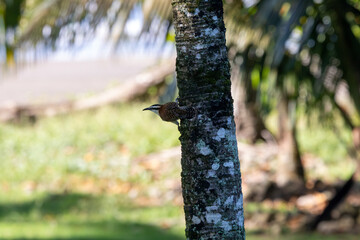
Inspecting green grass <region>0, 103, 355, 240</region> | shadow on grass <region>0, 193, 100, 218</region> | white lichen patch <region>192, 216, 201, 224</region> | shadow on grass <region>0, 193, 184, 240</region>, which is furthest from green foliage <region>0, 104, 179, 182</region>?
white lichen patch <region>192, 216, 201, 224</region>

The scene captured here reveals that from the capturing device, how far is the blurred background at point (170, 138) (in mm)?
6488

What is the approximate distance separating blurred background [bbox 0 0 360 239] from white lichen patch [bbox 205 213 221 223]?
4.50 ft

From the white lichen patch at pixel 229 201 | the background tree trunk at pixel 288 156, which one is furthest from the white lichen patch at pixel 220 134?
the background tree trunk at pixel 288 156

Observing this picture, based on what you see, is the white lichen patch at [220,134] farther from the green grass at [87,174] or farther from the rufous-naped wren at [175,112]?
the green grass at [87,174]

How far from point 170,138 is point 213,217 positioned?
9.10 metres

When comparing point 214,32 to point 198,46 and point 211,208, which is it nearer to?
point 198,46

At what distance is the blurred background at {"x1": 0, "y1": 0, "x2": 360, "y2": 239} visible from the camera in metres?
6.49

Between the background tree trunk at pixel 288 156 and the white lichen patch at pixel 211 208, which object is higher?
the background tree trunk at pixel 288 156

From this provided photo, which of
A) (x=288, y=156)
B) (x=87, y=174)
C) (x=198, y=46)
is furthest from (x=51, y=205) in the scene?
(x=198, y=46)

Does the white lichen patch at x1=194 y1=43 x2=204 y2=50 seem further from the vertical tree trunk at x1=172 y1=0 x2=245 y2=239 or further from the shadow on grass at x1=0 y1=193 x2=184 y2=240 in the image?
the shadow on grass at x1=0 y1=193 x2=184 y2=240

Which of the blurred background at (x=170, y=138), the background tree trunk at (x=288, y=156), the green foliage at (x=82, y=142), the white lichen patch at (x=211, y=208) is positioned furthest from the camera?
the green foliage at (x=82, y=142)

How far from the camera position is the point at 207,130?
94.0 inches

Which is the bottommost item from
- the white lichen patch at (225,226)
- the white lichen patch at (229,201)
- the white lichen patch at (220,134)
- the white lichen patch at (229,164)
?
the white lichen patch at (225,226)

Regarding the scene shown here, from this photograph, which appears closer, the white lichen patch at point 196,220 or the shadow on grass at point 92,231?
the white lichen patch at point 196,220
